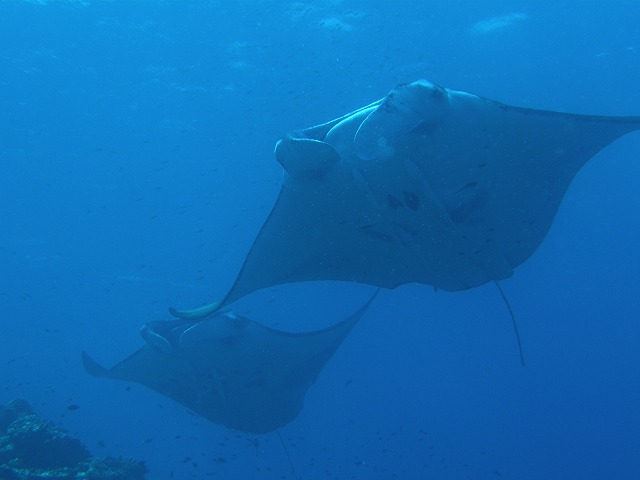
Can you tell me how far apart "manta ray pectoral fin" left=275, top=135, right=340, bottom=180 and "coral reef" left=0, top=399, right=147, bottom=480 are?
6.58 m

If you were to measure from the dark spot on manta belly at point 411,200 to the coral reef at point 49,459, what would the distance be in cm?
707

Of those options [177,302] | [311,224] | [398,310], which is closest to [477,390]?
[398,310]

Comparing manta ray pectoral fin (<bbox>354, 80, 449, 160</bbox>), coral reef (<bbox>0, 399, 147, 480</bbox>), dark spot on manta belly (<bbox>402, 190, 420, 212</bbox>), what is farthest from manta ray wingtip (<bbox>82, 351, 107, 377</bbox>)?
manta ray pectoral fin (<bbox>354, 80, 449, 160</bbox>)

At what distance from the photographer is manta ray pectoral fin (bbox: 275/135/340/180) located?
151 inches

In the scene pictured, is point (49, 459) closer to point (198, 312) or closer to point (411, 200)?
point (198, 312)

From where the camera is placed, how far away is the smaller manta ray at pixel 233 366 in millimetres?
6605

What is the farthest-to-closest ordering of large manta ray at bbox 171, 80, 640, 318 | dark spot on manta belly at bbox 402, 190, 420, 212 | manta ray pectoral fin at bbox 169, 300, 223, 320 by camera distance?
1. manta ray pectoral fin at bbox 169, 300, 223, 320
2. dark spot on manta belly at bbox 402, 190, 420, 212
3. large manta ray at bbox 171, 80, 640, 318

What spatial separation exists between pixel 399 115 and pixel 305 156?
2.88ft

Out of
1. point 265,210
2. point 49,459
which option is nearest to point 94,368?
point 49,459

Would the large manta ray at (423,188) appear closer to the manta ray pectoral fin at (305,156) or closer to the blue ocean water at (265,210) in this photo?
the manta ray pectoral fin at (305,156)

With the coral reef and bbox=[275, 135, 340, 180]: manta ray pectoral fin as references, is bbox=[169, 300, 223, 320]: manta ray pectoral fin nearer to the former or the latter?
bbox=[275, 135, 340, 180]: manta ray pectoral fin

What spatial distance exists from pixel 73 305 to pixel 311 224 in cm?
2602

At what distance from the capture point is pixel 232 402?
7.46 meters

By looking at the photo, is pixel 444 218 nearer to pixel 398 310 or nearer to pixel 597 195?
pixel 597 195
